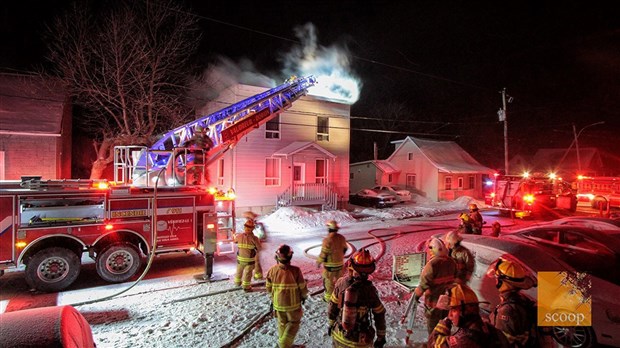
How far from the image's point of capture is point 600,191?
1666 centimetres

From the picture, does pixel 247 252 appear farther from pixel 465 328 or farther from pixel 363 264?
pixel 465 328

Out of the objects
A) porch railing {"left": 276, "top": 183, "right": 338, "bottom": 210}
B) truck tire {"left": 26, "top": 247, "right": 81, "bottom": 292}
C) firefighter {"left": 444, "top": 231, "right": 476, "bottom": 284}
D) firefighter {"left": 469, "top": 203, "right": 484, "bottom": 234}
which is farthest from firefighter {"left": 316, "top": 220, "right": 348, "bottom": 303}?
porch railing {"left": 276, "top": 183, "right": 338, "bottom": 210}

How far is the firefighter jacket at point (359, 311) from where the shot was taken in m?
3.41

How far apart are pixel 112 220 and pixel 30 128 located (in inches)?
405

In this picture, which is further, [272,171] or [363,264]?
[272,171]

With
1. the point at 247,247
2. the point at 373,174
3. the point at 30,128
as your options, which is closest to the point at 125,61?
the point at 30,128

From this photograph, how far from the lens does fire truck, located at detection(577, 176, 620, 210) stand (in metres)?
15.5

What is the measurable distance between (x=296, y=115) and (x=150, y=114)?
7.71 m

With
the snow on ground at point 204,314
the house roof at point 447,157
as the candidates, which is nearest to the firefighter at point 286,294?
the snow on ground at point 204,314

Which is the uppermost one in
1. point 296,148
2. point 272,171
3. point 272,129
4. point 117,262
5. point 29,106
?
point 29,106

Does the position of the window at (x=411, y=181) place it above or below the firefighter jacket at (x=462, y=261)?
above

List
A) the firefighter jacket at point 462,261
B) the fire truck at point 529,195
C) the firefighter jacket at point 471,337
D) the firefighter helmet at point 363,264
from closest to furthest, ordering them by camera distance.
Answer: the firefighter jacket at point 471,337
the firefighter helmet at point 363,264
the firefighter jacket at point 462,261
the fire truck at point 529,195

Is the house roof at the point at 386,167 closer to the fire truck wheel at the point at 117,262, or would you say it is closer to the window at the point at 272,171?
the window at the point at 272,171

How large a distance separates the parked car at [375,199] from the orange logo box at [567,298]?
59.1ft
